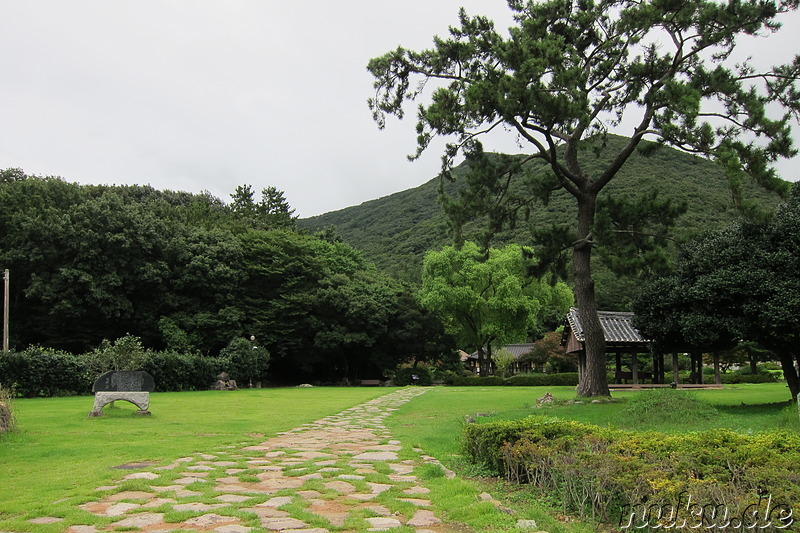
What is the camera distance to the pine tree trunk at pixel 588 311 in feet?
48.0

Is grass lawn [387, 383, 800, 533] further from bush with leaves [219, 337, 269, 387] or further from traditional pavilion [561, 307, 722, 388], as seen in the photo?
bush with leaves [219, 337, 269, 387]

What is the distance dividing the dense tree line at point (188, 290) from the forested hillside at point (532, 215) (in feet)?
25.5

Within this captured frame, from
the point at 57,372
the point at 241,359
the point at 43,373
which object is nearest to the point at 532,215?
the point at 241,359

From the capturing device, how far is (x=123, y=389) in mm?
12461

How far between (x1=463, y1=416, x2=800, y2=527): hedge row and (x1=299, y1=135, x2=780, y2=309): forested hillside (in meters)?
27.2

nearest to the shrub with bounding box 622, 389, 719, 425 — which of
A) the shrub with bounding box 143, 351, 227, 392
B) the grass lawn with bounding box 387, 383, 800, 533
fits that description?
the grass lawn with bounding box 387, 383, 800, 533

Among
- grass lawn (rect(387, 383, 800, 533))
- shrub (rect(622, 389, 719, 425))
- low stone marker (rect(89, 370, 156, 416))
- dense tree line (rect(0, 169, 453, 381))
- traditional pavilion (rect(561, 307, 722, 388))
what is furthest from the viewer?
dense tree line (rect(0, 169, 453, 381))

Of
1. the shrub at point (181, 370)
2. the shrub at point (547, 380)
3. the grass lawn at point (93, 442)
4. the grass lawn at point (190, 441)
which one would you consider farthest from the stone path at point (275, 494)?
the shrub at point (547, 380)

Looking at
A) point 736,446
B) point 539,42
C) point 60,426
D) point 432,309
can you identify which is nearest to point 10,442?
point 60,426

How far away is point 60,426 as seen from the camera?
1039cm

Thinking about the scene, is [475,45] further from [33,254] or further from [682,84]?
[33,254]

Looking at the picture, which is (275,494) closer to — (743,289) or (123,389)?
(123,389)

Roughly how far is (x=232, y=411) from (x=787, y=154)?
13.3 meters

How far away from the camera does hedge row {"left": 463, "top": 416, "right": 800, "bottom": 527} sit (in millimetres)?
3420
